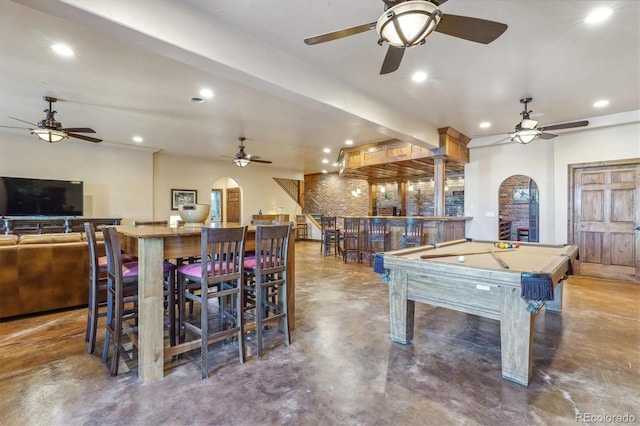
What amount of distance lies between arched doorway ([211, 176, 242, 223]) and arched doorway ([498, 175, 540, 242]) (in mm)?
8422

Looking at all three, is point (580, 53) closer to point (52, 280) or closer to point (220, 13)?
point (220, 13)

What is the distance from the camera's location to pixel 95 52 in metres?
2.99

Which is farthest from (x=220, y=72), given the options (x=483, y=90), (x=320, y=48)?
(x=483, y=90)

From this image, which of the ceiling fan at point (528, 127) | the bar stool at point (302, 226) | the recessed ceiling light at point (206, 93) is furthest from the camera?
the bar stool at point (302, 226)

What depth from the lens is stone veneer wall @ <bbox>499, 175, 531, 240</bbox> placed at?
9031mm

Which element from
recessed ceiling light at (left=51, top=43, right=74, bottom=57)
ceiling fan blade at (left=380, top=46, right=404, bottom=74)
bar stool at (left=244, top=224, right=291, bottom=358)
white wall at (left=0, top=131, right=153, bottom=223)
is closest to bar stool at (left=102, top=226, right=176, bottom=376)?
bar stool at (left=244, top=224, right=291, bottom=358)

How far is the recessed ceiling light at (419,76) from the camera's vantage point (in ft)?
11.6

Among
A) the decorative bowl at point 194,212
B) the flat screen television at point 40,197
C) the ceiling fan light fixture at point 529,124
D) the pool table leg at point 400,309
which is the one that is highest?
the ceiling fan light fixture at point 529,124

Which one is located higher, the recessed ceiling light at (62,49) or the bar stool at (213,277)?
the recessed ceiling light at (62,49)

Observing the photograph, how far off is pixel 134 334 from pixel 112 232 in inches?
35.3

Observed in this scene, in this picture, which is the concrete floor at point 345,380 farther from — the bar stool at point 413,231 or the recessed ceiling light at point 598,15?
the recessed ceiling light at point 598,15

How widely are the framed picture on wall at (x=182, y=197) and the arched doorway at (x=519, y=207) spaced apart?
9111 millimetres

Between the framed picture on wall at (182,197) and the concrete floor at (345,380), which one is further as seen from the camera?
the framed picture on wall at (182,197)

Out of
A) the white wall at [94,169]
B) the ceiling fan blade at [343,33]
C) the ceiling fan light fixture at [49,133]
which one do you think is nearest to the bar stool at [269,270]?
the ceiling fan blade at [343,33]
